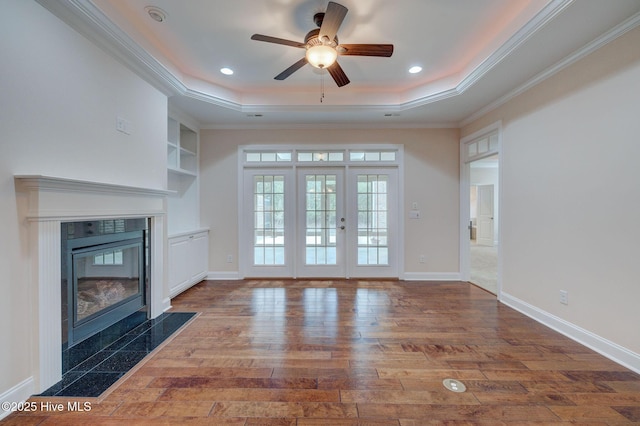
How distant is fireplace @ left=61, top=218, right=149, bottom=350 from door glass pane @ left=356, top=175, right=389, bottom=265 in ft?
10.3

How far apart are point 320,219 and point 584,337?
338 cm

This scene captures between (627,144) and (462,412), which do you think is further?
(627,144)

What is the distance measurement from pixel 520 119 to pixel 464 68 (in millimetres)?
924

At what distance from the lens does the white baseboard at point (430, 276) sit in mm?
4413

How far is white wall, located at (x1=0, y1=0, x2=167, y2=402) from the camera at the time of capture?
1586 mm

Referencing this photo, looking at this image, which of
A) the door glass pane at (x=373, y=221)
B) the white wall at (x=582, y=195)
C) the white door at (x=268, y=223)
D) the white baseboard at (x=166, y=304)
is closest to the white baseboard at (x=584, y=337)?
the white wall at (x=582, y=195)

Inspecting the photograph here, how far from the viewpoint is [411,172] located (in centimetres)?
445

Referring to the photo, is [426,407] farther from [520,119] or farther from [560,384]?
[520,119]

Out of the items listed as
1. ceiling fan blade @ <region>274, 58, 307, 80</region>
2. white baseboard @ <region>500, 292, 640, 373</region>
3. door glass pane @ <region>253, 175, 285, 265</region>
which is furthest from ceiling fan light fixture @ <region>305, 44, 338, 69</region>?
white baseboard @ <region>500, 292, 640, 373</region>

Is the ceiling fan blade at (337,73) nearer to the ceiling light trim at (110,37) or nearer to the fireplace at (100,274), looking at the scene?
the ceiling light trim at (110,37)

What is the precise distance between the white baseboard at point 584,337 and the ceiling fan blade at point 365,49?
3068 mm

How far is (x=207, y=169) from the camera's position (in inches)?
176

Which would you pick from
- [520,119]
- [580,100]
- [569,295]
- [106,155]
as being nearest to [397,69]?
[520,119]

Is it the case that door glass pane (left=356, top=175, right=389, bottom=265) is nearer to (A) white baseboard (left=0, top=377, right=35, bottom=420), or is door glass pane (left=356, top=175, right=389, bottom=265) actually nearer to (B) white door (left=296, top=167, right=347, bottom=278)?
(B) white door (left=296, top=167, right=347, bottom=278)
